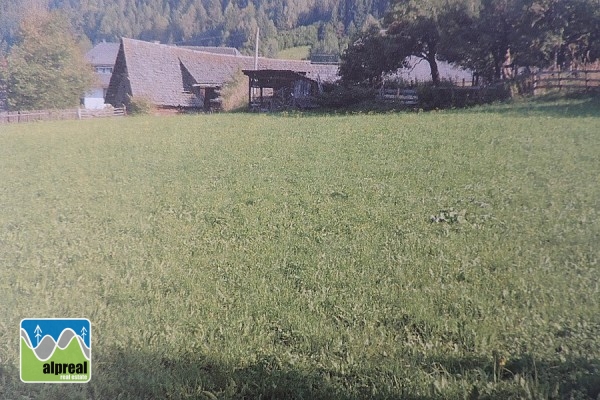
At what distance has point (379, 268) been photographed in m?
2.95

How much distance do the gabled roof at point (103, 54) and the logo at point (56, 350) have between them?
275 cm

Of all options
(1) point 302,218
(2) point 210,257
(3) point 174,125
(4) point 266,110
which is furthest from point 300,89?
(2) point 210,257

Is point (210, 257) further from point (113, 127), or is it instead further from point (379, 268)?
point (113, 127)

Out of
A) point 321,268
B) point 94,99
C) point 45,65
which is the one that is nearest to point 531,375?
point 321,268

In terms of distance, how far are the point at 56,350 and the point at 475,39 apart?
10.7 metres

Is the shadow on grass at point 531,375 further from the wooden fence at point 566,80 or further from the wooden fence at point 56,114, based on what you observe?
the wooden fence at point 566,80

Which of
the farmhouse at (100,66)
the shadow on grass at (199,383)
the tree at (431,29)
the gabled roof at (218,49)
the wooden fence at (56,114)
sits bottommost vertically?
the shadow on grass at (199,383)

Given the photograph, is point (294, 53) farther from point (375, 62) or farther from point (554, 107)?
point (375, 62)

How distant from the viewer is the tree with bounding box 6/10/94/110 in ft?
11.5

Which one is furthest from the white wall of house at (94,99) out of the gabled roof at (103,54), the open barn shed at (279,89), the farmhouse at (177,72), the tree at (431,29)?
the tree at (431,29)

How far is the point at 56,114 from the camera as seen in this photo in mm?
5645

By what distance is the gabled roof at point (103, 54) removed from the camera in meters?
4.07

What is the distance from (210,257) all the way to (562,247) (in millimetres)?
2477

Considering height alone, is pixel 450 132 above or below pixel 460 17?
below
